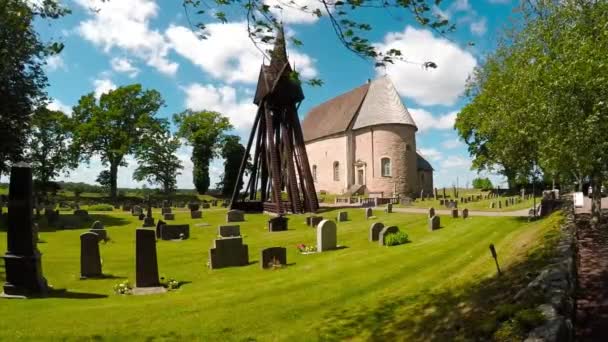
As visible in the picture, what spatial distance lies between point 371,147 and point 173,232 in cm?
3147

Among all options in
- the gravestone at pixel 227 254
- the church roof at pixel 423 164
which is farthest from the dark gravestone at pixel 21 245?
the church roof at pixel 423 164

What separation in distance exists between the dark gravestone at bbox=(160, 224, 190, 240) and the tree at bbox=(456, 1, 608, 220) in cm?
1543

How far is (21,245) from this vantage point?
9.34 metres

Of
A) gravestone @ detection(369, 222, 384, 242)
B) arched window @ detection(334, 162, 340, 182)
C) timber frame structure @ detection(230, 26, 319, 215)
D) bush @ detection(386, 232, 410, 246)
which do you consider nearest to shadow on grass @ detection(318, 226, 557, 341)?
bush @ detection(386, 232, 410, 246)

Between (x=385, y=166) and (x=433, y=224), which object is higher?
(x=385, y=166)

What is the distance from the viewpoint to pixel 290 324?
6.79m

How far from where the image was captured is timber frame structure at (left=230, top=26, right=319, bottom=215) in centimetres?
2870

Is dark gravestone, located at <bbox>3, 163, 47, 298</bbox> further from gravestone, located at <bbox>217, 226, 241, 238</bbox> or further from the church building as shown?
the church building

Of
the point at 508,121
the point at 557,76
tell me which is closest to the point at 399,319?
the point at 557,76

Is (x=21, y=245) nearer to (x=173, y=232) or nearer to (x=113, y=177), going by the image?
(x=173, y=232)

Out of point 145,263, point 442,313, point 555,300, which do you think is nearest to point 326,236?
point 145,263

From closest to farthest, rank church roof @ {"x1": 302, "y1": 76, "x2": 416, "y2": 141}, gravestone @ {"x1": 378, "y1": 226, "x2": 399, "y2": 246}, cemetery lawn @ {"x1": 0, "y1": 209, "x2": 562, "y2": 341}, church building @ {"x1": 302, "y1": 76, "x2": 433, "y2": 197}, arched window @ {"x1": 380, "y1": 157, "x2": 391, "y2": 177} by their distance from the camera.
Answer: cemetery lawn @ {"x1": 0, "y1": 209, "x2": 562, "y2": 341} < gravestone @ {"x1": 378, "y1": 226, "x2": 399, "y2": 246} < church building @ {"x1": 302, "y1": 76, "x2": 433, "y2": 197} < arched window @ {"x1": 380, "y1": 157, "x2": 391, "y2": 177} < church roof @ {"x1": 302, "y1": 76, "x2": 416, "y2": 141}

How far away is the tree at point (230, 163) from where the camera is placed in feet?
192

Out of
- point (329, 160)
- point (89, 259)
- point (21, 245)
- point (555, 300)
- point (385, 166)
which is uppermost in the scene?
point (329, 160)
